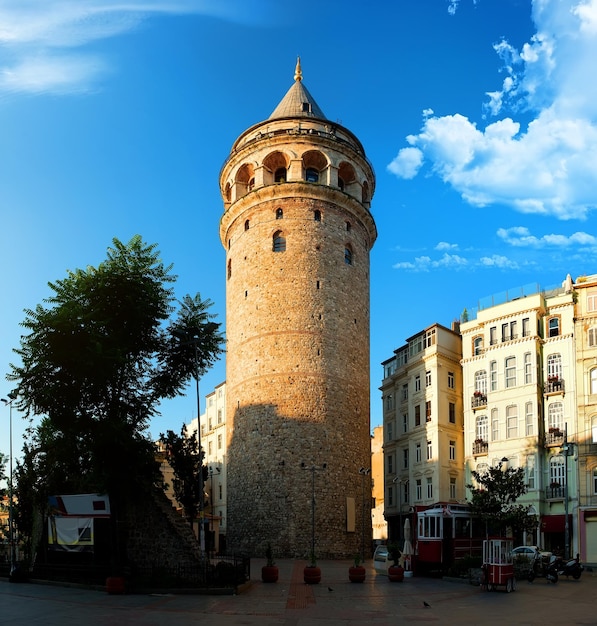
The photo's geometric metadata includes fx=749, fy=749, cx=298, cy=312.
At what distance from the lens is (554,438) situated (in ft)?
146

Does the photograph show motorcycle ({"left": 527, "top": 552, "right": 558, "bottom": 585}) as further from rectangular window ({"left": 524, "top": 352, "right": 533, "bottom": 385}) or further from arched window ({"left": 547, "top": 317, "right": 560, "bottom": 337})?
arched window ({"left": 547, "top": 317, "right": 560, "bottom": 337})

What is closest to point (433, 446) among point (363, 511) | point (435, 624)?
point (363, 511)

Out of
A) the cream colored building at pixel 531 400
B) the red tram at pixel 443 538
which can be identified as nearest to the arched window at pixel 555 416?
the cream colored building at pixel 531 400

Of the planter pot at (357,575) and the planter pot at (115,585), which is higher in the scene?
the planter pot at (115,585)

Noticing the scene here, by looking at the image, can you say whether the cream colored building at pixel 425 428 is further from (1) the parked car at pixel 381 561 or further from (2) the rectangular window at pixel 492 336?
(1) the parked car at pixel 381 561

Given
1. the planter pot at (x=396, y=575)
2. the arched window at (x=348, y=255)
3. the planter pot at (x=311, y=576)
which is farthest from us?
the arched window at (x=348, y=255)

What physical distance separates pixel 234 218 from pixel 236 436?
15720mm

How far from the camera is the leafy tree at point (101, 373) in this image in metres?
30.4

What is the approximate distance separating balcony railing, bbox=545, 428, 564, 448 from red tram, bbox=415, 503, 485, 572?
503 inches

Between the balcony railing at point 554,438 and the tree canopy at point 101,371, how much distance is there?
2264 centimetres

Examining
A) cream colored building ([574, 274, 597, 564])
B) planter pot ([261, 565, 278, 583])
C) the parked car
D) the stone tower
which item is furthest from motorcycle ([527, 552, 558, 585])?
the stone tower

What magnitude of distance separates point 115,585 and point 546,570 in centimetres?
1644

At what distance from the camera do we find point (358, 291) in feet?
173

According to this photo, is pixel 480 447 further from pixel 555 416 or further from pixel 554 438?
pixel 555 416
